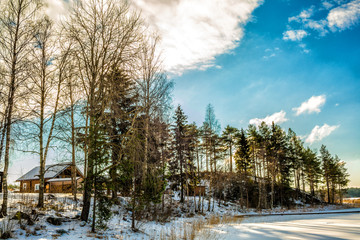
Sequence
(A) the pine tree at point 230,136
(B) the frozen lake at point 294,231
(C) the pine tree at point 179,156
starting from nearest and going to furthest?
(B) the frozen lake at point 294,231 → (C) the pine tree at point 179,156 → (A) the pine tree at point 230,136

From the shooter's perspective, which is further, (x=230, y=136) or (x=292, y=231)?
(x=230, y=136)

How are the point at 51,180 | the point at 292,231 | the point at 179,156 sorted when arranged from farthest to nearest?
the point at 51,180 → the point at 179,156 → the point at 292,231

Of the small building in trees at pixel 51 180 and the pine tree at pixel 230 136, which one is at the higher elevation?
the pine tree at pixel 230 136

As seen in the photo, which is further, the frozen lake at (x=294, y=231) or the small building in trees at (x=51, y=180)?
the small building in trees at (x=51, y=180)

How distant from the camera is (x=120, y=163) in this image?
37.1 feet

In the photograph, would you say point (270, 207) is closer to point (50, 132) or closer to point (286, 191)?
point (286, 191)

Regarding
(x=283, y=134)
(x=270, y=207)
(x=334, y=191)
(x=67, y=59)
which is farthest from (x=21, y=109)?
(x=334, y=191)

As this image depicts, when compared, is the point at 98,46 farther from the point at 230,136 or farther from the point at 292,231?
the point at 230,136

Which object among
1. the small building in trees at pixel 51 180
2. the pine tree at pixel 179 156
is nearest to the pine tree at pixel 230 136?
the pine tree at pixel 179 156

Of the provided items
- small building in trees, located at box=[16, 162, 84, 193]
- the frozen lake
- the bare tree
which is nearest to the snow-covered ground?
the frozen lake

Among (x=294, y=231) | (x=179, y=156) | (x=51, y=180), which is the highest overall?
(x=179, y=156)

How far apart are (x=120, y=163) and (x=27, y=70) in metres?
6.67

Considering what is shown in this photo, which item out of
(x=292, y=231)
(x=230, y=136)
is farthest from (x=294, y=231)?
(x=230, y=136)

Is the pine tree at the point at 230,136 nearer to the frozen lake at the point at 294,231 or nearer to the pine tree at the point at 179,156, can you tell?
the pine tree at the point at 179,156
